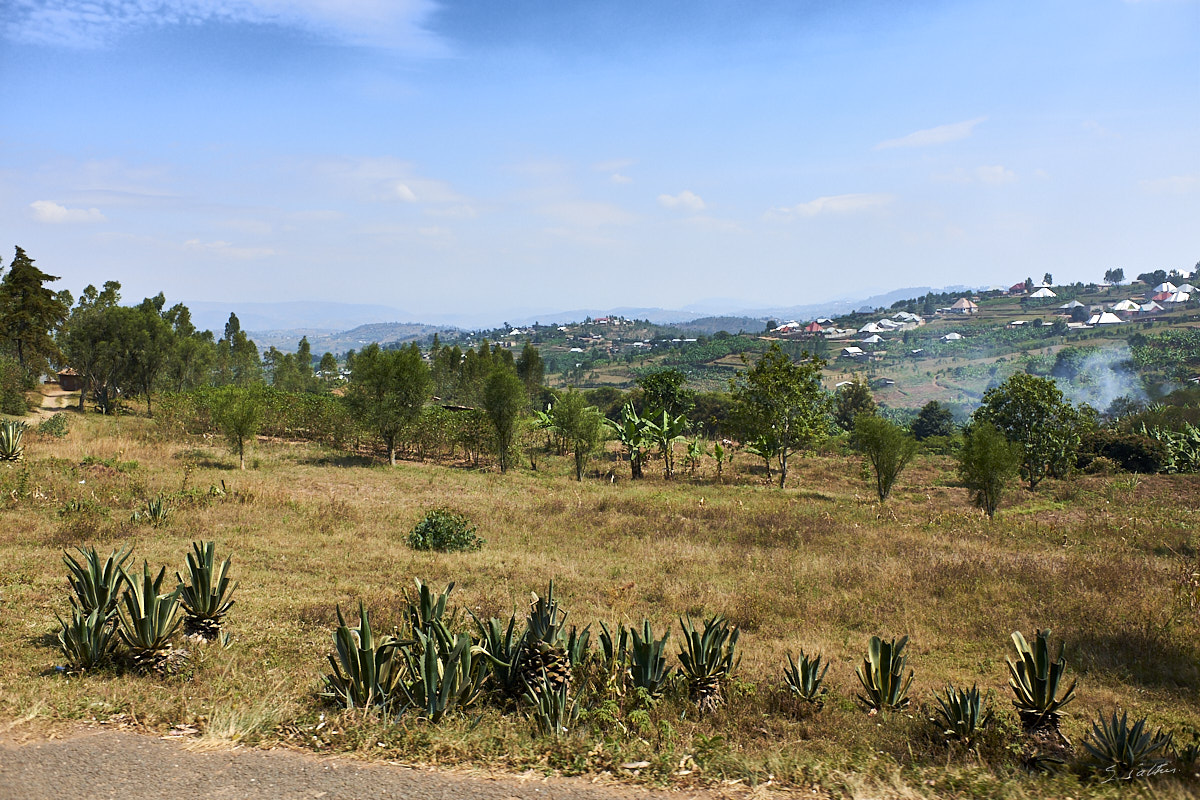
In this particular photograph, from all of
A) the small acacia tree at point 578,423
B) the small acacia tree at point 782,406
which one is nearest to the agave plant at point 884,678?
the small acacia tree at point 578,423

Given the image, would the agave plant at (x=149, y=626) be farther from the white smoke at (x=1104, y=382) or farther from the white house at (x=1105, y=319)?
the white house at (x=1105, y=319)

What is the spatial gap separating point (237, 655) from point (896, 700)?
248 inches

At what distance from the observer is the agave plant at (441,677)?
520 centimetres

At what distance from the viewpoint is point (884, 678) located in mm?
5879

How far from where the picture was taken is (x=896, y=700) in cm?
584

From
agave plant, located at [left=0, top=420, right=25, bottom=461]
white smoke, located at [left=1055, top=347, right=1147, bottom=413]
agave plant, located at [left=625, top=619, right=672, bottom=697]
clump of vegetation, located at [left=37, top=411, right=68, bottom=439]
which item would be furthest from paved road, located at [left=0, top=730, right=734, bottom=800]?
white smoke, located at [left=1055, top=347, right=1147, bottom=413]

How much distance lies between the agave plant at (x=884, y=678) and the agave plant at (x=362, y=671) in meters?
4.21

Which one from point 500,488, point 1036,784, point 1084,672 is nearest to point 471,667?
point 1036,784

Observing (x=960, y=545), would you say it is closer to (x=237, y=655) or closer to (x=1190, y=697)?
(x=1190, y=697)

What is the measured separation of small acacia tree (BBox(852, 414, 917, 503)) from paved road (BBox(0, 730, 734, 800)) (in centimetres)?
2191

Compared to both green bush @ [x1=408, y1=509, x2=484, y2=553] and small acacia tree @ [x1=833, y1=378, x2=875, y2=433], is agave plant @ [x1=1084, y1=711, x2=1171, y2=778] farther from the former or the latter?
small acacia tree @ [x1=833, y1=378, x2=875, y2=433]

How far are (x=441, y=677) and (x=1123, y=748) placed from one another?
4.99 meters

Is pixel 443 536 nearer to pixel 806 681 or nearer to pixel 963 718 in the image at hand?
pixel 806 681

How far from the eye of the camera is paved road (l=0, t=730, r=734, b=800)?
407 cm
